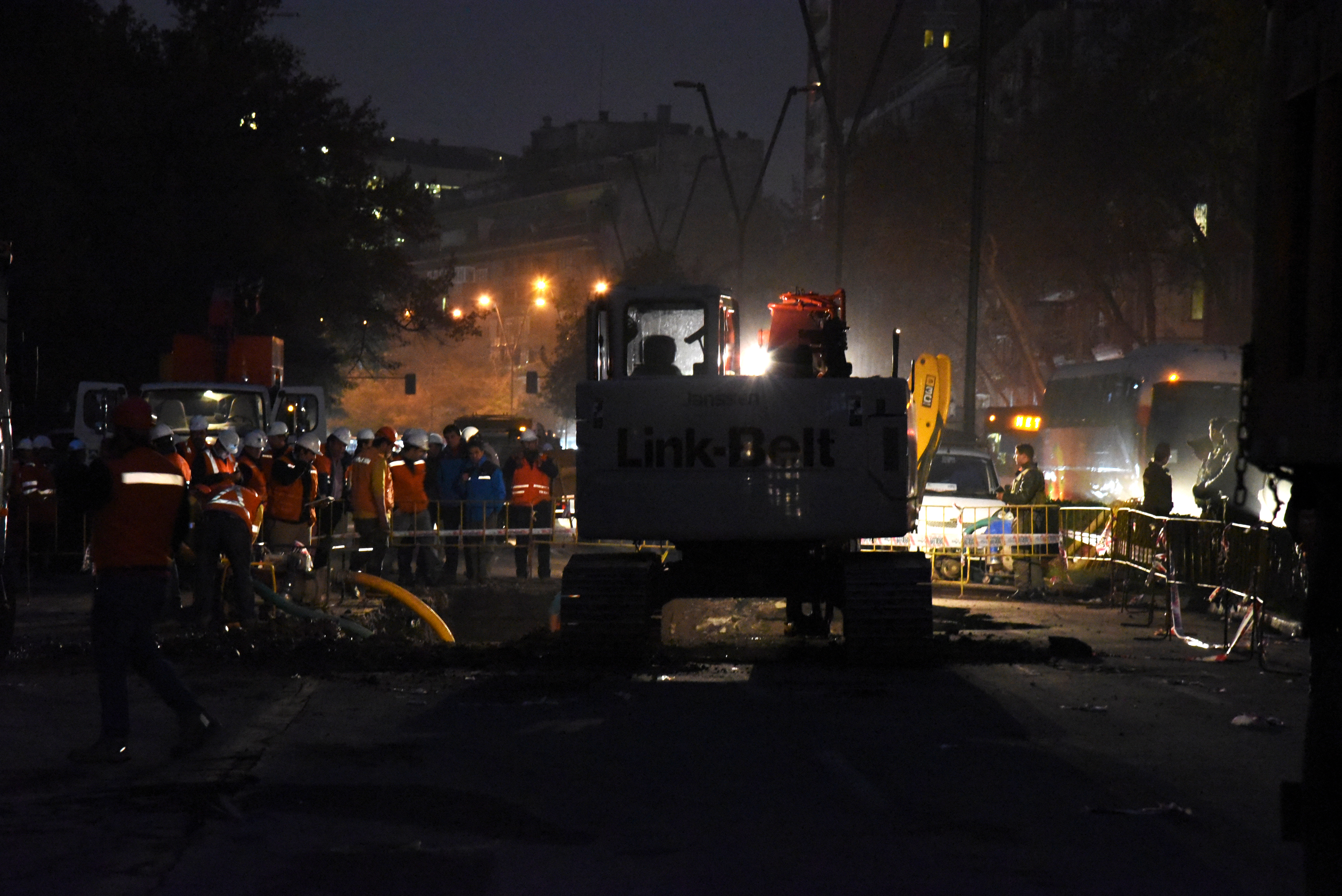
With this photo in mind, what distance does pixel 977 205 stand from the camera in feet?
100

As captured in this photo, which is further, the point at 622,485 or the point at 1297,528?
the point at 622,485

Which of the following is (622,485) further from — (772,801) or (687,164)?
(687,164)

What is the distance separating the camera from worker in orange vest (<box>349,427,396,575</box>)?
20.0 metres

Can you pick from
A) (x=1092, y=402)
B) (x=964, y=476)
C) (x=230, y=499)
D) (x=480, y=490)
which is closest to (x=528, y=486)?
(x=480, y=490)

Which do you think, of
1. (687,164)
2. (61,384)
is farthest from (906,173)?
(687,164)

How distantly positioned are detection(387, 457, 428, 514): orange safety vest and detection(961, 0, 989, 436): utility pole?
11.9m

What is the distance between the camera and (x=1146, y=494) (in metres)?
21.1

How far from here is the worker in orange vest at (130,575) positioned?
8.81m

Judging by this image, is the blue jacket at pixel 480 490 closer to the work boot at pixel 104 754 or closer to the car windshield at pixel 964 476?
the car windshield at pixel 964 476

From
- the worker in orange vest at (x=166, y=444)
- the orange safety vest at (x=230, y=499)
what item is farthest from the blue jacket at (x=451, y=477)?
the orange safety vest at (x=230, y=499)

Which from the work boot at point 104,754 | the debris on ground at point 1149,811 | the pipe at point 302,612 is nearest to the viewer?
the debris on ground at point 1149,811

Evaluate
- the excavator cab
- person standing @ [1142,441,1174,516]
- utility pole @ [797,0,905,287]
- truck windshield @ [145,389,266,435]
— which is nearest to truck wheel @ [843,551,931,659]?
the excavator cab

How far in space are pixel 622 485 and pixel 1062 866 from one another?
6340 millimetres

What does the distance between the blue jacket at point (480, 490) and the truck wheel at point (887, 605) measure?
10922mm
